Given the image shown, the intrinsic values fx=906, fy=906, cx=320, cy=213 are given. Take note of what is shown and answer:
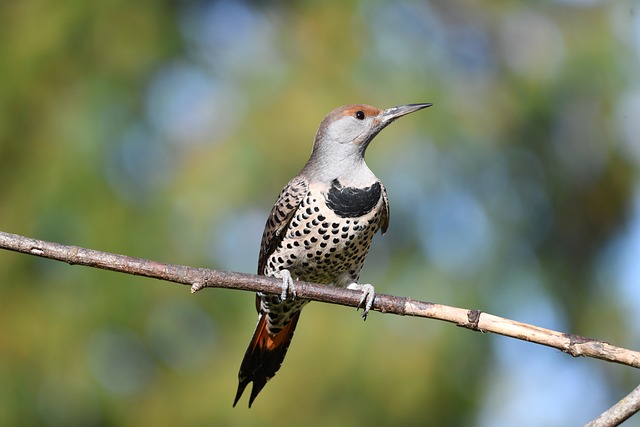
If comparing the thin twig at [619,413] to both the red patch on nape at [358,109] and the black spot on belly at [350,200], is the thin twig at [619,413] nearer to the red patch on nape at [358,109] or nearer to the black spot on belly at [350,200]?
the black spot on belly at [350,200]

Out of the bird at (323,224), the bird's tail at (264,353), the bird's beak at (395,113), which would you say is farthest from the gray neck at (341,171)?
the bird's tail at (264,353)

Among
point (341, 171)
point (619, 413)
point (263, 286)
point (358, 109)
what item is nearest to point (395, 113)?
point (358, 109)

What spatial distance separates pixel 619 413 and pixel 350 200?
5.50ft

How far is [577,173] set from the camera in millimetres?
7477

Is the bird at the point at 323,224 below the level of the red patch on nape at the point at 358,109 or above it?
below

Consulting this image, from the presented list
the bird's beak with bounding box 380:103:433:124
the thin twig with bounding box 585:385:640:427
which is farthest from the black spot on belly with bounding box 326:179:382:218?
the thin twig with bounding box 585:385:640:427

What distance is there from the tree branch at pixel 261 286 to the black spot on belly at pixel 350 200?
85 cm

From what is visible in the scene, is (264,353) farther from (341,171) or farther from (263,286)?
(263,286)

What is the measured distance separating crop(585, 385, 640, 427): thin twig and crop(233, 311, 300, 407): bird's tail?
1.81 metres

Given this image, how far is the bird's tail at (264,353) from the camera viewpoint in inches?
157

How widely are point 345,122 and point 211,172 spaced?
217 cm

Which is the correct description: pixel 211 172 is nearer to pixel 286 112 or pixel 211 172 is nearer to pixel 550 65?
pixel 286 112

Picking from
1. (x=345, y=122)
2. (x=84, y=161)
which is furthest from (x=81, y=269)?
(x=345, y=122)

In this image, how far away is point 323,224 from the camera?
387 centimetres
